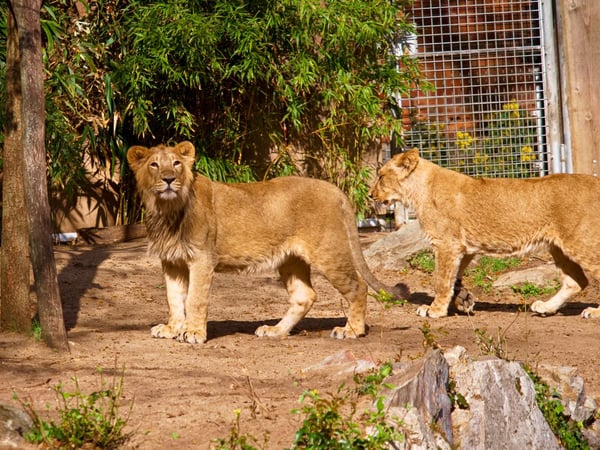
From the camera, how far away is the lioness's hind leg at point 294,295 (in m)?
7.63

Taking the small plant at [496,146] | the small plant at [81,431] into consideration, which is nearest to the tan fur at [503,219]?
the small plant at [496,146]

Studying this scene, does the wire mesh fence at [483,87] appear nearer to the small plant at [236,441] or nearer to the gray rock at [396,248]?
the gray rock at [396,248]

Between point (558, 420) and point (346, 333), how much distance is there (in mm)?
2019

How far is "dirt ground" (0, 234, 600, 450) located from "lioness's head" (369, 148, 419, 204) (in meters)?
1.04

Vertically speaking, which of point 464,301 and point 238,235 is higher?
point 238,235

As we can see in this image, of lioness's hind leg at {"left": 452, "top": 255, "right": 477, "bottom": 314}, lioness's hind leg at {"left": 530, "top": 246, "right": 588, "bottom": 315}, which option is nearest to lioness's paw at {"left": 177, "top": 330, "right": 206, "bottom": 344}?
lioness's hind leg at {"left": 452, "top": 255, "right": 477, "bottom": 314}

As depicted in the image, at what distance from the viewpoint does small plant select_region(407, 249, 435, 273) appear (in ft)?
35.3

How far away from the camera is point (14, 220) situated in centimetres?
671

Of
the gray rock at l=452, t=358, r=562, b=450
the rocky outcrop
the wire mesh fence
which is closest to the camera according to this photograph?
the rocky outcrop

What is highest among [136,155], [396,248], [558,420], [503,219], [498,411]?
[136,155]

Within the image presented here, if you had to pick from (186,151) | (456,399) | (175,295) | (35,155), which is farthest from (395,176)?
(456,399)

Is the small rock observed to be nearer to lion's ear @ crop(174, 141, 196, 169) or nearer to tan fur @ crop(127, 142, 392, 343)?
tan fur @ crop(127, 142, 392, 343)

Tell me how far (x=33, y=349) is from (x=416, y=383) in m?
2.84

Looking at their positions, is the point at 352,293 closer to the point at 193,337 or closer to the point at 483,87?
the point at 193,337
